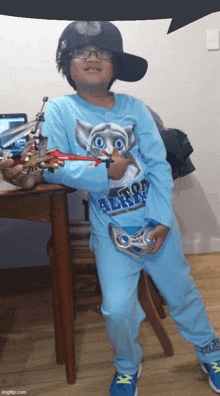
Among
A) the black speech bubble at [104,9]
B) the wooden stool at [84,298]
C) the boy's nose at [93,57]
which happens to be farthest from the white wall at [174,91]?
the black speech bubble at [104,9]

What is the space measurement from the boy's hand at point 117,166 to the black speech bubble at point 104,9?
68 centimetres

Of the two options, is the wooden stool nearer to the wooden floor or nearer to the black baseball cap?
the wooden floor

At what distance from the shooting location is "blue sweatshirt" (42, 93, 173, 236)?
866 millimetres

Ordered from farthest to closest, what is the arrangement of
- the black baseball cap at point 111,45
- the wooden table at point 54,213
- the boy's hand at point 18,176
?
the wooden table at point 54,213, the black baseball cap at point 111,45, the boy's hand at point 18,176

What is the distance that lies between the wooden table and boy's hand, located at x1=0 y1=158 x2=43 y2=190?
0.6 inches

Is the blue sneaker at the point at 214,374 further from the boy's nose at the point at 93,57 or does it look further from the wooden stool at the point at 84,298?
the boy's nose at the point at 93,57

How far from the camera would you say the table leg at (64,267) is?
2.83 ft

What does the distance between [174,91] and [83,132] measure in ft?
2.78

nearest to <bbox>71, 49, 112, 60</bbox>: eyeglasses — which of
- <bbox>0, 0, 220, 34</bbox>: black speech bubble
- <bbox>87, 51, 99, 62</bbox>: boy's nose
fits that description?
<bbox>87, 51, 99, 62</bbox>: boy's nose

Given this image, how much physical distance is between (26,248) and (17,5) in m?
1.58

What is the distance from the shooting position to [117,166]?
858 mm

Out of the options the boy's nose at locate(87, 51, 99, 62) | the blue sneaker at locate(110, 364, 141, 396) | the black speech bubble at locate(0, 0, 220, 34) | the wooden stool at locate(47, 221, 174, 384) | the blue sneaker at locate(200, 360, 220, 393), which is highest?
the black speech bubble at locate(0, 0, 220, 34)

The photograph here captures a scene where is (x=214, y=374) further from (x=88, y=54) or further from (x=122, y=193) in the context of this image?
(x=88, y=54)

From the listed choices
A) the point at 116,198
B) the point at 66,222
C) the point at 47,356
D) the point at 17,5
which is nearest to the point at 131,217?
the point at 116,198
